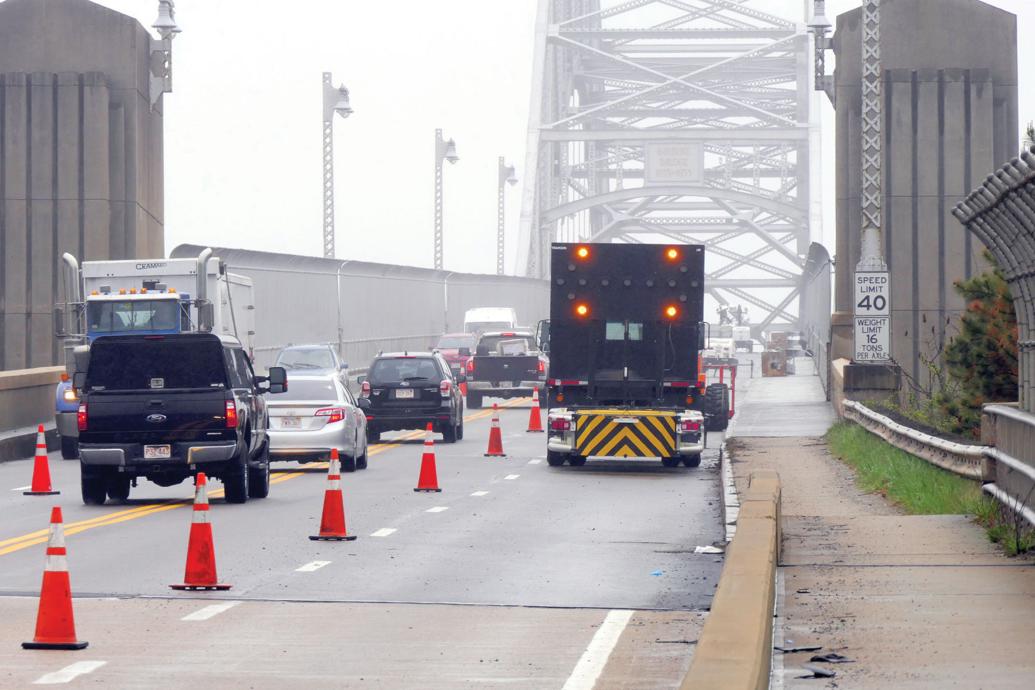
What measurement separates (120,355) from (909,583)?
428 inches

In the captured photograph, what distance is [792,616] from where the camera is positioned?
1149cm

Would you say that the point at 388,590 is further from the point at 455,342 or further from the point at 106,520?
the point at 455,342

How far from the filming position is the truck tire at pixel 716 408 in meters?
38.2

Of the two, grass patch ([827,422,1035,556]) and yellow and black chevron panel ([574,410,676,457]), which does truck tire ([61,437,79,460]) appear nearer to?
yellow and black chevron panel ([574,410,676,457])

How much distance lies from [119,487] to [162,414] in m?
1.45

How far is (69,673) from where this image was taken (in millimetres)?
10102

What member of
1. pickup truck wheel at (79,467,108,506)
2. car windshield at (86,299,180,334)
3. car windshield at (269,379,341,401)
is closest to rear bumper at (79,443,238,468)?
pickup truck wheel at (79,467,108,506)

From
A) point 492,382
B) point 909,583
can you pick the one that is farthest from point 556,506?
point 492,382

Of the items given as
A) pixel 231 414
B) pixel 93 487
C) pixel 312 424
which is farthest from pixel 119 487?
pixel 312 424

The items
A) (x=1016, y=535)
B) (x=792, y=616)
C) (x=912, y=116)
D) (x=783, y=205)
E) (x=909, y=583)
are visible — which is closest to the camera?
(x=792, y=616)

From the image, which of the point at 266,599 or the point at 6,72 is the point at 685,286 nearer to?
the point at 266,599

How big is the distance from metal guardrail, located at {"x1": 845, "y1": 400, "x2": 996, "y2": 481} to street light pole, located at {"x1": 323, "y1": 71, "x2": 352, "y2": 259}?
80.8ft

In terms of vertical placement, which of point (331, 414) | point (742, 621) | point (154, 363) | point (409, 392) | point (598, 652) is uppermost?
point (154, 363)

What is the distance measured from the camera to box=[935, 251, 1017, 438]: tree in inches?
931
